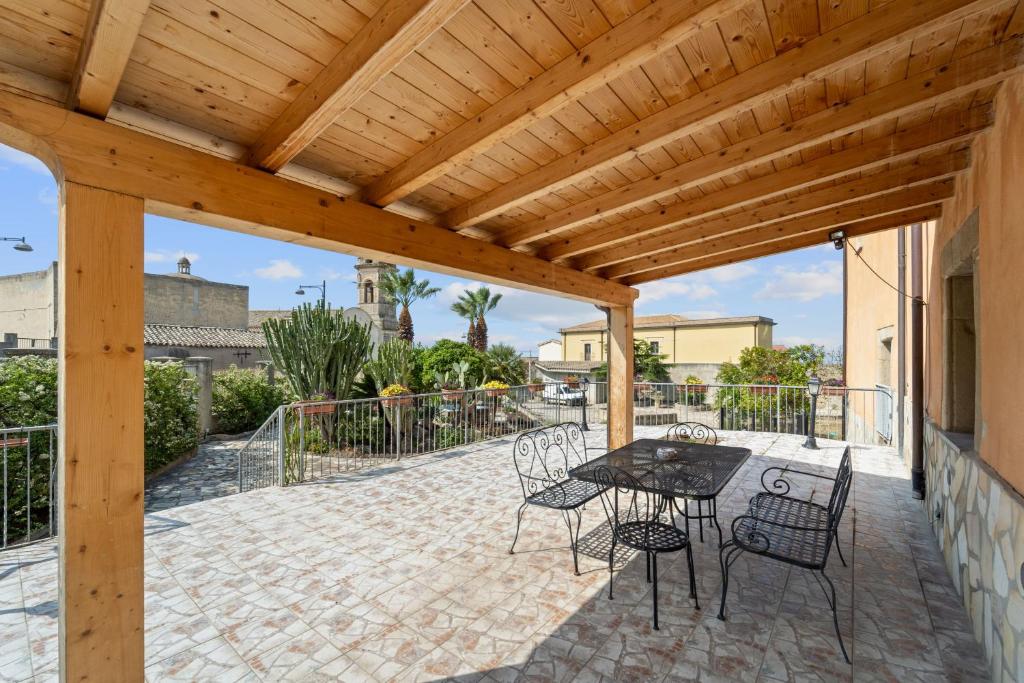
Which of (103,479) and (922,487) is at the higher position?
(103,479)

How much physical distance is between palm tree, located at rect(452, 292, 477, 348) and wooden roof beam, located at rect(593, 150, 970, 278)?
16380 mm

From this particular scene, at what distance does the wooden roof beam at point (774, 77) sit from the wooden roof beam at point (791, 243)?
272cm

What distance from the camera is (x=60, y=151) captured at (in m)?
1.69

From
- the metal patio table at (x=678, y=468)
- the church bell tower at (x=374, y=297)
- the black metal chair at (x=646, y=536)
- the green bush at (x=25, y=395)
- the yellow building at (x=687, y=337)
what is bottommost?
the black metal chair at (x=646, y=536)

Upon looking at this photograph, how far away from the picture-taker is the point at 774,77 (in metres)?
1.85

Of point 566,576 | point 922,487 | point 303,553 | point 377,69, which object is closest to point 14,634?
point 303,553

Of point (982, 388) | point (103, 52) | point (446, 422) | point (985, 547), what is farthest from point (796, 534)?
point (446, 422)

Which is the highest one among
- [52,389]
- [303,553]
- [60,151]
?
[60,151]

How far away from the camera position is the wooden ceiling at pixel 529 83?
1.53 meters

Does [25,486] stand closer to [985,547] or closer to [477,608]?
[477,608]

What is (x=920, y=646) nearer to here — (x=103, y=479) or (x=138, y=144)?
(x=103, y=479)

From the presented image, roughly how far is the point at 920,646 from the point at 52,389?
876 centimetres

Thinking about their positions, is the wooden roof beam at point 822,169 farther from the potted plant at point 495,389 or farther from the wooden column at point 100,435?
the potted plant at point 495,389

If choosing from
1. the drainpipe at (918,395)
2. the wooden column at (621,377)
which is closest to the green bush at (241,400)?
the wooden column at (621,377)
